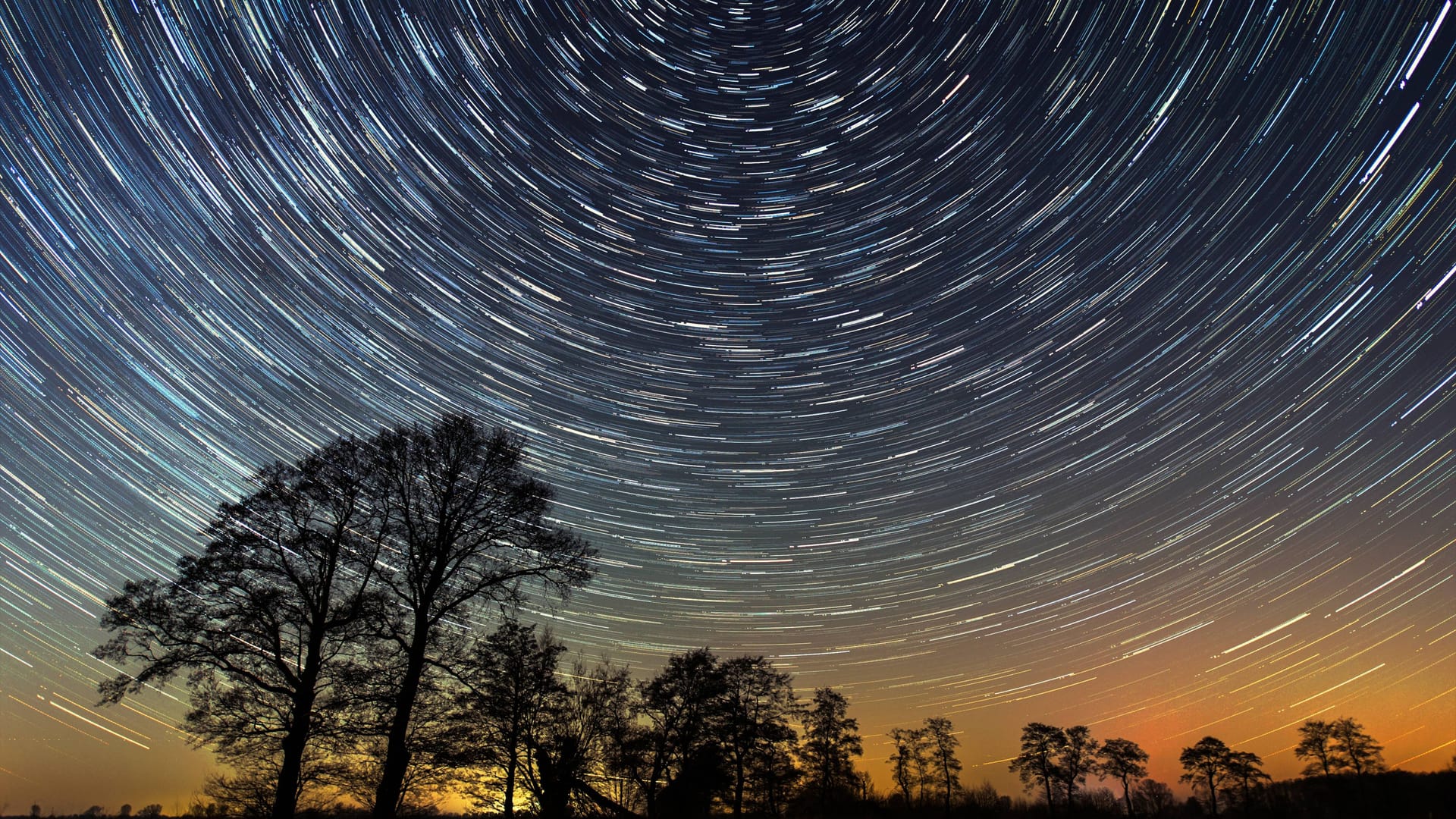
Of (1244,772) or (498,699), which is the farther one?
(1244,772)

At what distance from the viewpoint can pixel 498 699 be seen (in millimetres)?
12805

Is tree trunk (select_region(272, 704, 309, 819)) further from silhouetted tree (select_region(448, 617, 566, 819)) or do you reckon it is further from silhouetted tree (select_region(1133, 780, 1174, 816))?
silhouetted tree (select_region(1133, 780, 1174, 816))

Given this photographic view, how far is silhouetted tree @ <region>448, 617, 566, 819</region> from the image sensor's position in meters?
12.8

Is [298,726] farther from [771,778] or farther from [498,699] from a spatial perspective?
[771,778]

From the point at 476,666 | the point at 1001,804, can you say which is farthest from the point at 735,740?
the point at 1001,804

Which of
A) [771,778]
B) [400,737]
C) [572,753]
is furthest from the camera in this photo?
[771,778]

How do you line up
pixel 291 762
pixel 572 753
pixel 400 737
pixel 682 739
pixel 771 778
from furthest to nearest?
pixel 771 778 → pixel 682 739 → pixel 572 753 → pixel 291 762 → pixel 400 737

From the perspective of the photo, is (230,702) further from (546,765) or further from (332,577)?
(546,765)

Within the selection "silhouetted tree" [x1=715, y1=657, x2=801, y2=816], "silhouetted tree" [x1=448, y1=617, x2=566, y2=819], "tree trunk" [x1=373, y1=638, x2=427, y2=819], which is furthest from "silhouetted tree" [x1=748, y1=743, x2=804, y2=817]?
"tree trunk" [x1=373, y1=638, x2=427, y2=819]

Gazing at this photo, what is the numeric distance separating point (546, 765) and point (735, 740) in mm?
20005

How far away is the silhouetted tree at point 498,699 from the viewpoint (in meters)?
12.8

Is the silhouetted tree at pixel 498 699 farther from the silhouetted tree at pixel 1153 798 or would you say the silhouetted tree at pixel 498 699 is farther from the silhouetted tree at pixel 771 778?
the silhouetted tree at pixel 1153 798

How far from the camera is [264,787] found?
1588 centimetres

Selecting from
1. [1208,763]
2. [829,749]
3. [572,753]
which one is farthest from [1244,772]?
[572,753]
